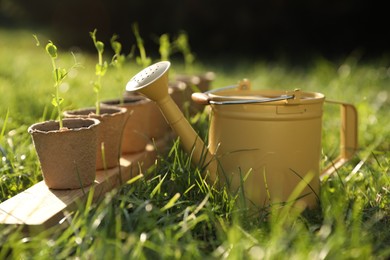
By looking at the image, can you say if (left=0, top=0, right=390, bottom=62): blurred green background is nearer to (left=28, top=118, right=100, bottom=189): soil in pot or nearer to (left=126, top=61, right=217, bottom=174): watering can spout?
(left=126, top=61, right=217, bottom=174): watering can spout

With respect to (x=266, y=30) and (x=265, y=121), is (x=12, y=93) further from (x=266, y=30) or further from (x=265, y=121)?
(x=266, y=30)

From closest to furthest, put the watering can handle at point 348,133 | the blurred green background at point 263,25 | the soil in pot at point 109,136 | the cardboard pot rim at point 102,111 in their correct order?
the soil in pot at point 109,136 → the cardboard pot rim at point 102,111 → the watering can handle at point 348,133 → the blurred green background at point 263,25

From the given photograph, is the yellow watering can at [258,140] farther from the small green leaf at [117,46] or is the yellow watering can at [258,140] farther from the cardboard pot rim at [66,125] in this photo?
the small green leaf at [117,46]

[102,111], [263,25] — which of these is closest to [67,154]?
[102,111]

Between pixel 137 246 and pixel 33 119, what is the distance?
1762 millimetres

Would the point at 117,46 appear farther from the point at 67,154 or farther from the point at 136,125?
the point at 67,154

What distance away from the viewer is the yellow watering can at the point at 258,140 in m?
2.04

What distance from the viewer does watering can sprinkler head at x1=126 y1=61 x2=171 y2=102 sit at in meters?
1.98

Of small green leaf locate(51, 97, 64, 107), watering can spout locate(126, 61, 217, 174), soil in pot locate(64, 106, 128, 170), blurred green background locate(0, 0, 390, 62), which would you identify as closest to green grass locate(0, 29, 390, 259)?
watering can spout locate(126, 61, 217, 174)

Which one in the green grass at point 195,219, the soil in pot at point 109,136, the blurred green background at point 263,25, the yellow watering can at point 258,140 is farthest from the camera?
the blurred green background at point 263,25

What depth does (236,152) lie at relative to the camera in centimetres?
208

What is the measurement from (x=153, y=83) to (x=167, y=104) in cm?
13

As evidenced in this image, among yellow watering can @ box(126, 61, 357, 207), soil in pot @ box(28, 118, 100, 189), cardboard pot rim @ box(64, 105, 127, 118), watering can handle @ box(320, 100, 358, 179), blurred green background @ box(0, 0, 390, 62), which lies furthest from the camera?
blurred green background @ box(0, 0, 390, 62)

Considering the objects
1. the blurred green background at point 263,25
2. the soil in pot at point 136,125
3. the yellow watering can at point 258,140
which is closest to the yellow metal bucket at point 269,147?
the yellow watering can at point 258,140
